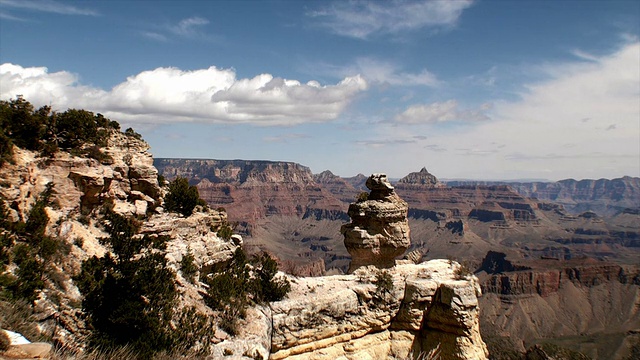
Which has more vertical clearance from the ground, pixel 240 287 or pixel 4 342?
pixel 4 342

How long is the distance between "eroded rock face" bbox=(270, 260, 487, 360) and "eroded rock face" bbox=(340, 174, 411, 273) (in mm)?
2526

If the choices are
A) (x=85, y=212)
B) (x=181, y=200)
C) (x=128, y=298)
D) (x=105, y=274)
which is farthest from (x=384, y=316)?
(x=85, y=212)

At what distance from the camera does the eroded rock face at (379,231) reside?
2552 cm

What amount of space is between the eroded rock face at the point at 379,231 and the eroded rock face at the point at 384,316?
8.29ft

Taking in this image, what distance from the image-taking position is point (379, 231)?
84.6 feet

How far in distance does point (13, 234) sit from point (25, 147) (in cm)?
508

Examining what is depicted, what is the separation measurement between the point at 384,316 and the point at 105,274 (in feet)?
46.7

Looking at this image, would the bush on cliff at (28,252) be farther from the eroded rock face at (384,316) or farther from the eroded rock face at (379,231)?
the eroded rock face at (379,231)

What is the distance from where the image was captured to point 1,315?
8539 mm

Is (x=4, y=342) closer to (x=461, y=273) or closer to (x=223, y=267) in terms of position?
(x=223, y=267)

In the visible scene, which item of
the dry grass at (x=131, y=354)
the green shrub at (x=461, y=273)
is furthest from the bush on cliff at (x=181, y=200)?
the green shrub at (x=461, y=273)

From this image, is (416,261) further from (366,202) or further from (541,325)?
(541,325)

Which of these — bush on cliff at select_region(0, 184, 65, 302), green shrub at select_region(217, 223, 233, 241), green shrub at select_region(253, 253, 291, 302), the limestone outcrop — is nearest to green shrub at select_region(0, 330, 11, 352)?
bush on cliff at select_region(0, 184, 65, 302)

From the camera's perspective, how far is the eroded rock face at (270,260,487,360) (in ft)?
63.9
